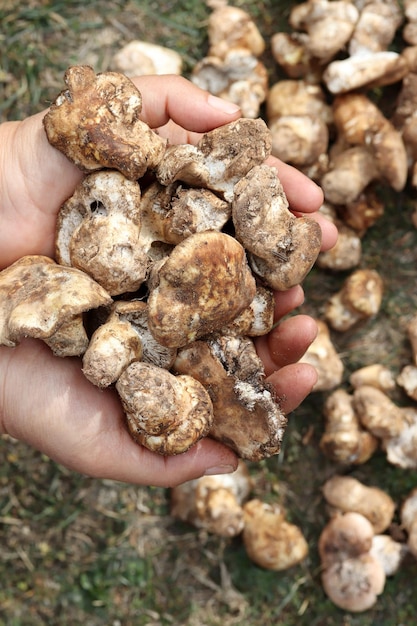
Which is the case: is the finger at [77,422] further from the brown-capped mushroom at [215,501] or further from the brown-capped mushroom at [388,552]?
the brown-capped mushroom at [388,552]

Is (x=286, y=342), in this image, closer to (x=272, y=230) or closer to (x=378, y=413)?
(x=272, y=230)

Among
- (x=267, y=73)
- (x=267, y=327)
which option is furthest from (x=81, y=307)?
(x=267, y=73)

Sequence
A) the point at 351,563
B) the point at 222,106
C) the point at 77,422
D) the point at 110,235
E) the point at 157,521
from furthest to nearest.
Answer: the point at 157,521 < the point at 351,563 < the point at 222,106 < the point at 77,422 < the point at 110,235

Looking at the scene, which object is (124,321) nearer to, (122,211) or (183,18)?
(122,211)

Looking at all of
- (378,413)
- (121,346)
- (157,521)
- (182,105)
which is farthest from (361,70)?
(157,521)

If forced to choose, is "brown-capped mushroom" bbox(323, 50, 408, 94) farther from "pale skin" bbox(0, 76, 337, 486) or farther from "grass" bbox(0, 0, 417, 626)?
"pale skin" bbox(0, 76, 337, 486)

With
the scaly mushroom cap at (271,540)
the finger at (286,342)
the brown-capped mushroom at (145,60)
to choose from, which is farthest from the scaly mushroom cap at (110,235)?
the scaly mushroom cap at (271,540)

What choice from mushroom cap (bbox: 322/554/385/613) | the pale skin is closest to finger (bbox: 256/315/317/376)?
the pale skin
